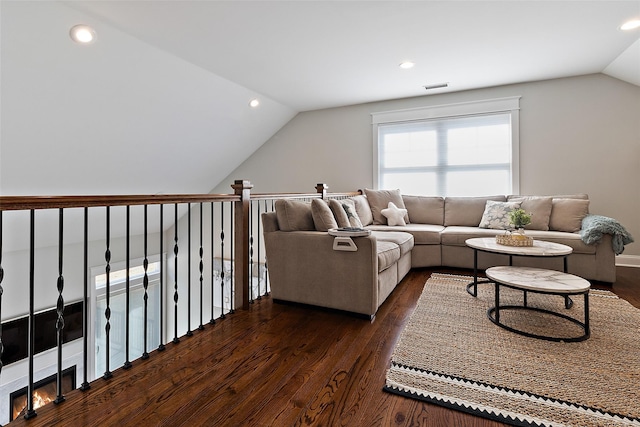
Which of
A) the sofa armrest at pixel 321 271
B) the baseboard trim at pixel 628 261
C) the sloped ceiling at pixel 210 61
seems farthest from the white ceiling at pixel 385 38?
the baseboard trim at pixel 628 261

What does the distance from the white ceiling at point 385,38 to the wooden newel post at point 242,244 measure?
1.42 metres

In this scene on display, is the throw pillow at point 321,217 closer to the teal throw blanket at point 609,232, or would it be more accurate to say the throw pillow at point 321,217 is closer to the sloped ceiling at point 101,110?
the sloped ceiling at point 101,110

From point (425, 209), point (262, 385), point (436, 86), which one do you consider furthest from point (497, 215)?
point (262, 385)

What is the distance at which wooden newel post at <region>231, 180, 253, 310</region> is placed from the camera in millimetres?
2531

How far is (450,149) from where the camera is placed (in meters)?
4.59

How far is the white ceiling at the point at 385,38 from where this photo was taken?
98.2 inches

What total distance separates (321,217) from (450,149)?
9.50ft

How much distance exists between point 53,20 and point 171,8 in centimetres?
87

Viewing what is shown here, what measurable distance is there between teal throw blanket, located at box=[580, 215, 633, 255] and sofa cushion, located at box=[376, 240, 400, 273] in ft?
6.15

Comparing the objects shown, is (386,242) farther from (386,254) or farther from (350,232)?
(350,232)

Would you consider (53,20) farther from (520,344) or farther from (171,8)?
(520,344)

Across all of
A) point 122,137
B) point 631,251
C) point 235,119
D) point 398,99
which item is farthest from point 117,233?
point 631,251

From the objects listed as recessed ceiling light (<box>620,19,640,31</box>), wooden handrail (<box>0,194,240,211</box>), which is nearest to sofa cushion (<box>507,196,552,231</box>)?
recessed ceiling light (<box>620,19,640,31</box>)

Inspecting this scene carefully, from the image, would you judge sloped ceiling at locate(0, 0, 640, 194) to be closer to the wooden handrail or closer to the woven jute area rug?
the wooden handrail
